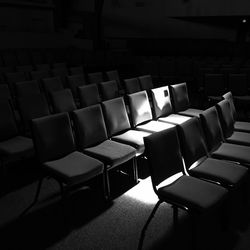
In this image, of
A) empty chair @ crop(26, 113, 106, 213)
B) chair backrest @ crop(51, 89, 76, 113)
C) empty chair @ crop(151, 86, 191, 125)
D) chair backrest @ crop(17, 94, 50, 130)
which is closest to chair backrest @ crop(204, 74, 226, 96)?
empty chair @ crop(151, 86, 191, 125)

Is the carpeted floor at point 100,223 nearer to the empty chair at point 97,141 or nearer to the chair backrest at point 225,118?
the empty chair at point 97,141

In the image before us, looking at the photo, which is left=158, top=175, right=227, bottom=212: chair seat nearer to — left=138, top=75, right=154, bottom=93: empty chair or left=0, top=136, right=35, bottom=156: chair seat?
left=0, top=136, right=35, bottom=156: chair seat

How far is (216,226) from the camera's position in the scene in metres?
2.53

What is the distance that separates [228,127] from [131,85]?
6.32 feet

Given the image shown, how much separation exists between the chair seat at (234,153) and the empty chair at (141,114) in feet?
2.70

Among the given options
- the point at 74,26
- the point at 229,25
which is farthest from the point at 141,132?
the point at 74,26

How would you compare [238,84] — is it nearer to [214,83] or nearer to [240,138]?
[214,83]

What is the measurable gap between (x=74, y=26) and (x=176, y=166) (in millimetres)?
10602

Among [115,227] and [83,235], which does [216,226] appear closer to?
[115,227]

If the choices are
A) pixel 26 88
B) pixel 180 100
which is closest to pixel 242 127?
pixel 180 100

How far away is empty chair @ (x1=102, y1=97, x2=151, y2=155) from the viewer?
3.27m

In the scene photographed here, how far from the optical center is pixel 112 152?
2953mm

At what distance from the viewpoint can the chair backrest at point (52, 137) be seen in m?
2.73

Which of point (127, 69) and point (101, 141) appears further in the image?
point (127, 69)
